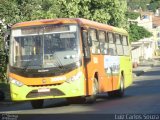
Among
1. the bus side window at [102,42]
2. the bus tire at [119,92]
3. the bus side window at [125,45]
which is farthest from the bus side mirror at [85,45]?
the bus side window at [125,45]

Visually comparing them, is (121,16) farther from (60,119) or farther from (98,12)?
(60,119)

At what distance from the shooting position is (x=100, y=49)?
72.8 feet

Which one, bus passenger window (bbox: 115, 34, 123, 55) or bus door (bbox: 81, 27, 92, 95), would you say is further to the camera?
bus passenger window (bbox: 115, 34, 123, 55)

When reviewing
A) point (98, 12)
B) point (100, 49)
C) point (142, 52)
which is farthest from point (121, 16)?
point (142, 52)

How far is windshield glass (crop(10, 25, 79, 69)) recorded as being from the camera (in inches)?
771

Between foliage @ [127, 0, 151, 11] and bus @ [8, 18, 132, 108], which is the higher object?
foliage @ [127, 0, 151, 11]

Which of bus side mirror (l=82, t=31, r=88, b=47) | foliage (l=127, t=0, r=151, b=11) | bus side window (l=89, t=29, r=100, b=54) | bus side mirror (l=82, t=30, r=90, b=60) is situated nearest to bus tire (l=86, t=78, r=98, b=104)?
bus side window (l=89, t=29, r=100, b=54)

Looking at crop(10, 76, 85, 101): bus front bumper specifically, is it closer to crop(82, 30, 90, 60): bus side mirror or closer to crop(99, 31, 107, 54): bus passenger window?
crop(82, 30, 90, 60): bus side mirror

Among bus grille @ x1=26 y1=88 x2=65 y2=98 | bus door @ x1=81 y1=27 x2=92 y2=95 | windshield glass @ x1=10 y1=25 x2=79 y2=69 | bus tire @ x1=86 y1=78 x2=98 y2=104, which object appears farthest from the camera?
bus tire @ x1=86 y1=78 x2=98 y2=104

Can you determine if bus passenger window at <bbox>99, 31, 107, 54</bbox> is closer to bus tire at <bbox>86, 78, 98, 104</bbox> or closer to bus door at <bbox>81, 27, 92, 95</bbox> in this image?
bus tire at <bbox>86, 78, 98, 104</bbox>

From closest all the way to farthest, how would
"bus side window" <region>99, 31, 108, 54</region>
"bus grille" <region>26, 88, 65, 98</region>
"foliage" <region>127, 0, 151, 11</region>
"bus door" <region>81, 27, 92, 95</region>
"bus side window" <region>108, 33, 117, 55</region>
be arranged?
"bus grille" <region>26, 88, 65, 98</region> < "bus door" <region>81, 27, 92, 95</region> < "bus side window" <region>99, 31, 108, 54</region> < "bus side window" <region>108, 33, 117, 55</region> < "foliage" <region>127, 0, 151, 11</region>

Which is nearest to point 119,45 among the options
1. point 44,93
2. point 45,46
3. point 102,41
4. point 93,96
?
point 102,41

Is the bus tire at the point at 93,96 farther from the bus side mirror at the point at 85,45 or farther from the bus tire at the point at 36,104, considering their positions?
the bus tire at the point at 36,104

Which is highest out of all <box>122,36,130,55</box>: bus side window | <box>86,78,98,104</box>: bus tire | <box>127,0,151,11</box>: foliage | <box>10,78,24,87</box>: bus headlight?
<box>127,0,151,11</box>: foliage
